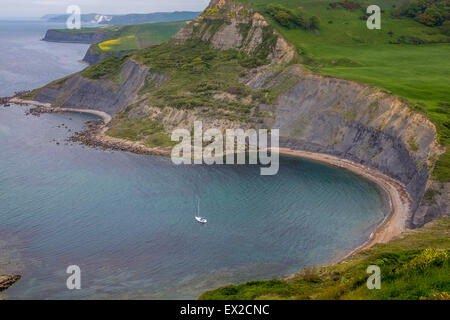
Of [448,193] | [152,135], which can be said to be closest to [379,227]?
[448,193]

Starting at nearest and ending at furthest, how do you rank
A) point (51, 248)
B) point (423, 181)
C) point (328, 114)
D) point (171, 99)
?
point (51, 248), point (423, 181), point (328, 114), point (171, 99)

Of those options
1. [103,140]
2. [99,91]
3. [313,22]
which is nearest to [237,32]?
[313,22]

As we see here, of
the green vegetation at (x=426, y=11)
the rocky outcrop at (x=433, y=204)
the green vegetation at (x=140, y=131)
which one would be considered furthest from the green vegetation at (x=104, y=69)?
the rocky outcrop at (x=433, y=204)

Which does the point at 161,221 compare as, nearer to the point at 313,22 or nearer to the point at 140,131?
the point at 140,131

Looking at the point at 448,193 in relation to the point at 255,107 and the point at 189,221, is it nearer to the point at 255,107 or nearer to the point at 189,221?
the point at 189,221

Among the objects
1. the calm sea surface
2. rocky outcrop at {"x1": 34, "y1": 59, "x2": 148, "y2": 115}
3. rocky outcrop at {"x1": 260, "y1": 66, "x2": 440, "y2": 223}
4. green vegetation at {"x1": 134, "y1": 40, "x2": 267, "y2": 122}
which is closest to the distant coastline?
rocky outcrop at {"x1": 260, "y1": 66, "x2": 440, "y2": 223}

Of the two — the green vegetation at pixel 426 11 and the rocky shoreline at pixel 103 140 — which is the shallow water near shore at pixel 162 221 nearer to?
the rocky shoreline at pixel 103 140

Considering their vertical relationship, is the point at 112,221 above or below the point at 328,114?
below
